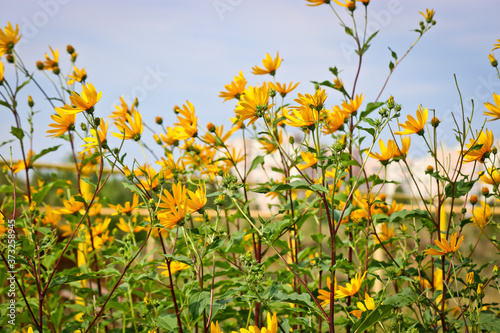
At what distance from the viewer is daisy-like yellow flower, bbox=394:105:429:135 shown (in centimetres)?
137

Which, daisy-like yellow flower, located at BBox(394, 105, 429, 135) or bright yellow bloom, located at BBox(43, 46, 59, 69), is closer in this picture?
daisy-like yellow flower, located at BBox(394, 105, 429, 135)

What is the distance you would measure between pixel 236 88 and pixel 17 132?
2.73 ft

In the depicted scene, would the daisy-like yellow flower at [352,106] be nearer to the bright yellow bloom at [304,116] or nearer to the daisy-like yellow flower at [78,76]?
the bright yellow bloom at [304,116]

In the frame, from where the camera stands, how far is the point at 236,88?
1.64m

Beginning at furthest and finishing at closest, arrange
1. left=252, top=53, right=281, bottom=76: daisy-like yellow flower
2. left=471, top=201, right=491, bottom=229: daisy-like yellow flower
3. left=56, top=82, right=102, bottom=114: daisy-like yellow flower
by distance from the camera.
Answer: left=252, top=53, right=281, bottom=76: daisy-like yellow flower < left=471, top=201, right=491, bottom=229: daisy-like yellow flower < left=56, top=82, right=102, bottom=114: daisy-like yellow flower

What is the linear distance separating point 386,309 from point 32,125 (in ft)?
5.21

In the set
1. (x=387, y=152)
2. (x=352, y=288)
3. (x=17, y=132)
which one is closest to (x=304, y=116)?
(x=387, y=152)

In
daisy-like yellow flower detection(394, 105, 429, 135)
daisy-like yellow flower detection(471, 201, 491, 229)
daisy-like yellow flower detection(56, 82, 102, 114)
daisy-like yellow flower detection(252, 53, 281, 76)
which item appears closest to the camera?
daisy-like yellow flower detection(56, 82, 102, 114)

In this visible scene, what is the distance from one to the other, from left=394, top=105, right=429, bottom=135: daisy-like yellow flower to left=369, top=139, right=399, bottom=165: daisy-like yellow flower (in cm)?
6

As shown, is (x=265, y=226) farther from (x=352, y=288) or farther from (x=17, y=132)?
(x=17, y=132)

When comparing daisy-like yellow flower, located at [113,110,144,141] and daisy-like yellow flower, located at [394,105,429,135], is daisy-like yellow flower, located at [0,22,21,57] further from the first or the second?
daisy-like yellow flower, located at [394,105,429,135]

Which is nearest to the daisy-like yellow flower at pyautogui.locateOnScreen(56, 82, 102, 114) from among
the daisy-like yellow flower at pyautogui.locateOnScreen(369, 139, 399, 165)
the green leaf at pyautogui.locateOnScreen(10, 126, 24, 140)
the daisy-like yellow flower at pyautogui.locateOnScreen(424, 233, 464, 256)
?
the green leaf at pyautogui.locateOnScreen(10, 126, 24, 140)

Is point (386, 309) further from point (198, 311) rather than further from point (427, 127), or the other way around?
point (427, 127)

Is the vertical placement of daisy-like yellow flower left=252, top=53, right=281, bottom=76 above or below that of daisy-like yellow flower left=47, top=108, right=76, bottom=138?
above
